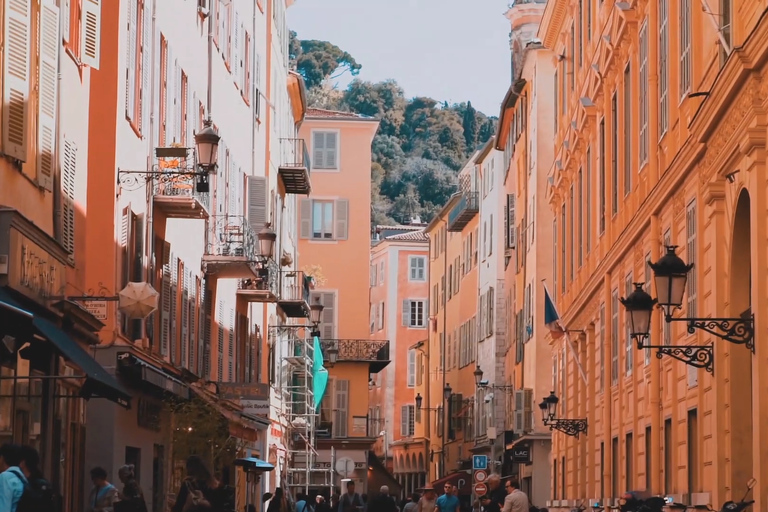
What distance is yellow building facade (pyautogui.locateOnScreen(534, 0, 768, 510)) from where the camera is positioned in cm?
1557

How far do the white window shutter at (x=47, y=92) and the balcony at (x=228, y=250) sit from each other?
14385 mm

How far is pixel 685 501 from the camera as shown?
20.1 m

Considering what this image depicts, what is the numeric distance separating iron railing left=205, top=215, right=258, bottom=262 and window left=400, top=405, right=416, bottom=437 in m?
54.8

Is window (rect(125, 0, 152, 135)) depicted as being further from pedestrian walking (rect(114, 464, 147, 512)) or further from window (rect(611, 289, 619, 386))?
window (rect(611, 289, 619, 386))

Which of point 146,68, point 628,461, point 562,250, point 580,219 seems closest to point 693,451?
point 628,461

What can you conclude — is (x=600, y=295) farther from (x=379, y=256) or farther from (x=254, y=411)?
(x=379, y=256)

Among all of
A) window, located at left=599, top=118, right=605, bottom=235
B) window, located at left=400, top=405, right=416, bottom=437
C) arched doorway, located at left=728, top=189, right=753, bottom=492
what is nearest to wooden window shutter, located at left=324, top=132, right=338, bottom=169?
window, located at left=400, top=405, right=416, bottom=437

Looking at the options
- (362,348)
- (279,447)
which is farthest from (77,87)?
(362,348)

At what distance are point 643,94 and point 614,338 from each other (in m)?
5.55

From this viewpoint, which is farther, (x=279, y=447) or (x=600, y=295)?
(x=279, y=447)

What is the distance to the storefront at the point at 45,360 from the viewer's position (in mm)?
15195

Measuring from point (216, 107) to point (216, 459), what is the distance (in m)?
8.93

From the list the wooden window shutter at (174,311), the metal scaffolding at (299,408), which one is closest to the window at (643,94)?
the wooden window shutter at (174,311)

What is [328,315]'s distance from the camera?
7081 cm
